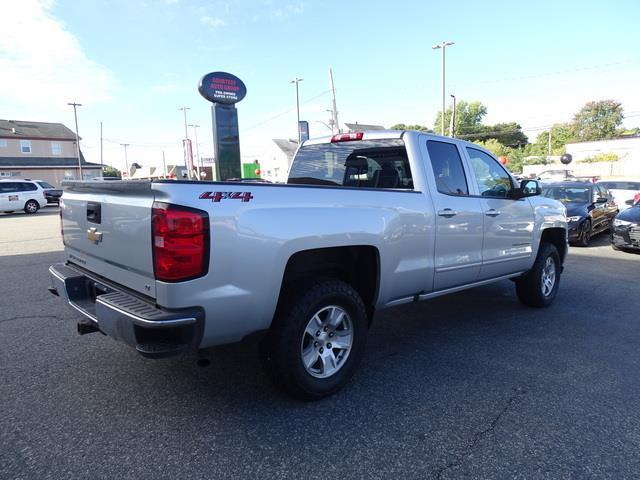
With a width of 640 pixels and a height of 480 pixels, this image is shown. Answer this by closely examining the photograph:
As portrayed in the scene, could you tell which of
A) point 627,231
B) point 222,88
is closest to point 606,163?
point 627,231

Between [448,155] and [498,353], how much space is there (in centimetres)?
191

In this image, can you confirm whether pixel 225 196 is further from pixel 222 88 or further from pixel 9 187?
pixel 9 187

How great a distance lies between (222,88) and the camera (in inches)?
457

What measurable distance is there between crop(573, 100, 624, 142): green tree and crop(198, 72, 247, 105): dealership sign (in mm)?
83430

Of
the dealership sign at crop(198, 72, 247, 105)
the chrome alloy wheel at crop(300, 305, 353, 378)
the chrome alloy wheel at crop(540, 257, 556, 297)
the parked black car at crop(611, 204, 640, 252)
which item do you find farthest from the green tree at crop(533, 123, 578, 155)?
the chrome alloy wheel at crop(300, 305, 353, 378)

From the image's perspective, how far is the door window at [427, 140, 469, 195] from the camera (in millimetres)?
3994

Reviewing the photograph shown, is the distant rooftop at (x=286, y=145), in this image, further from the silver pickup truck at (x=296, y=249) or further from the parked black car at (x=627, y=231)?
the silver pickup truck at (x=296, y=249)

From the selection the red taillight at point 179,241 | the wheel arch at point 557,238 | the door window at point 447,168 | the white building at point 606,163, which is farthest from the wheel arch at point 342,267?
the white building at point 606,163

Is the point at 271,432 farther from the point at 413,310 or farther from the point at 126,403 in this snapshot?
the point at 413,310

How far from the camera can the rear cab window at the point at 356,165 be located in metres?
4.01

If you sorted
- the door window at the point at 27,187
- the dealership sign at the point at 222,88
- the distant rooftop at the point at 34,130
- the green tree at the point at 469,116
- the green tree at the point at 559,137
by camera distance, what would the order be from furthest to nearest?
the green tree at the point at 469,116 < the green tree at the point at 559,137 < the distant rooftop at the point at 34,130 < the door window at the point at 27,187 < the dealership sign at the point at 222,88

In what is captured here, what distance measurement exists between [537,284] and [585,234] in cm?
668

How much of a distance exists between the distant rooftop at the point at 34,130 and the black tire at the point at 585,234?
51.7 m

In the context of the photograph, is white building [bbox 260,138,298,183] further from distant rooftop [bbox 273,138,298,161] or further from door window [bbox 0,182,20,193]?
door window [bbox 0,182,20,193]
